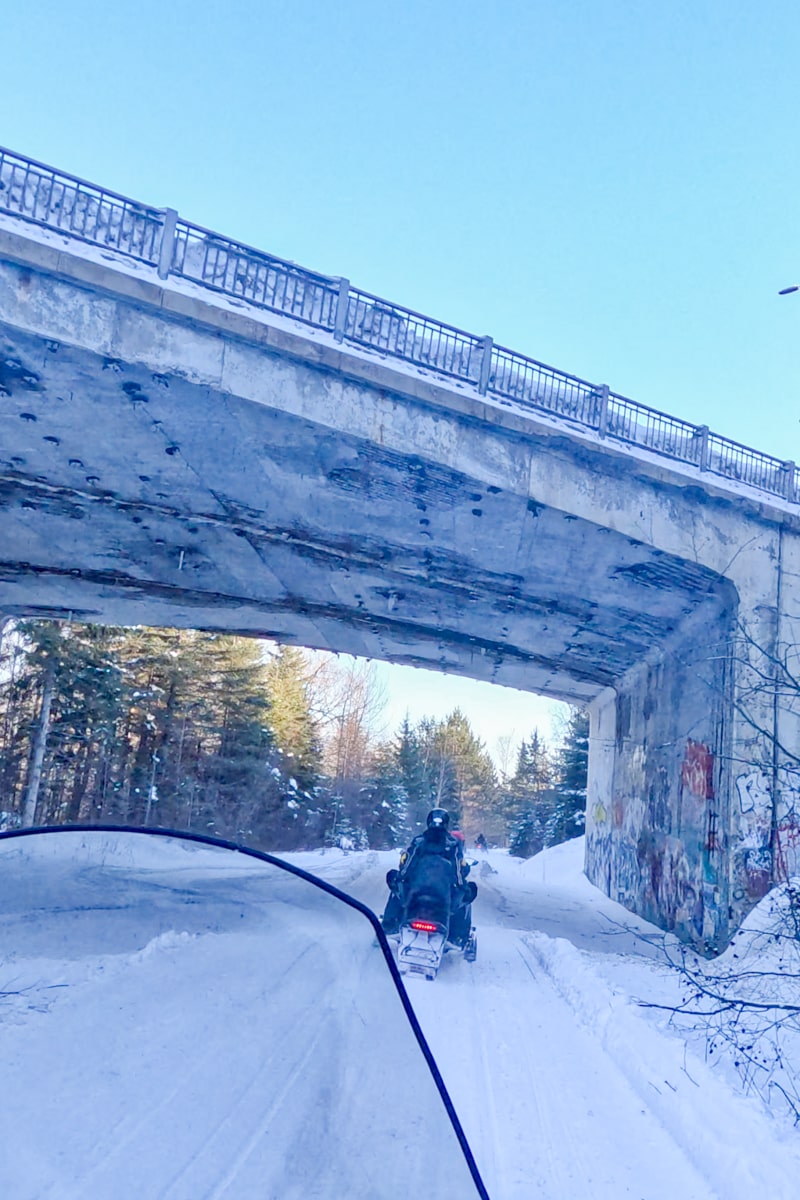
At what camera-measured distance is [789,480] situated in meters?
16.5

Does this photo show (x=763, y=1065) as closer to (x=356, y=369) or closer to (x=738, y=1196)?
(x=738, y=1196)

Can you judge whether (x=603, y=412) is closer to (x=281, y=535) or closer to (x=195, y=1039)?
(x=281, y=535)

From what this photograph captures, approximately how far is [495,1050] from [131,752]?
27.5m

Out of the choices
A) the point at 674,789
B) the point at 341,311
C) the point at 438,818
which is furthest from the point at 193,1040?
the point at 674,789

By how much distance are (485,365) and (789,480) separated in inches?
263

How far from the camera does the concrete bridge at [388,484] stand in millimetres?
11711

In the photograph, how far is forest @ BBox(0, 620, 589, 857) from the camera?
27.7 meters

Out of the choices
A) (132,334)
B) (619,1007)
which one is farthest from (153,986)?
(132,334)

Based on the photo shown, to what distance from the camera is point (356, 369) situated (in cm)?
Answer: 1273

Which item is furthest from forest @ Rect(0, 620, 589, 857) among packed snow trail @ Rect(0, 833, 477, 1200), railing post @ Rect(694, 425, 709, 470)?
packed snow trail @ Rect(0, 833, 477, 1200)

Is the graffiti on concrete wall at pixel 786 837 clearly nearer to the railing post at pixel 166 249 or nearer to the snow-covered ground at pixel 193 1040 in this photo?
the railing post at pixel 166 249

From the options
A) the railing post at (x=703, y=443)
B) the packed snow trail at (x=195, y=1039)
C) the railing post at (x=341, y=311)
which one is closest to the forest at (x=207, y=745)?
the railing post at (x=341, y=311)

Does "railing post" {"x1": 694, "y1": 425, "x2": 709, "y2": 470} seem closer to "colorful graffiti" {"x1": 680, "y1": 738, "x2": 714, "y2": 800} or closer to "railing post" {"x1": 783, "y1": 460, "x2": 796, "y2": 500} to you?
"railing post" {"x1": 783, "y1": 460, "x2": 796, "y2": 500}

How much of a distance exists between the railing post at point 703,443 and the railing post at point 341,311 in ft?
22.0
